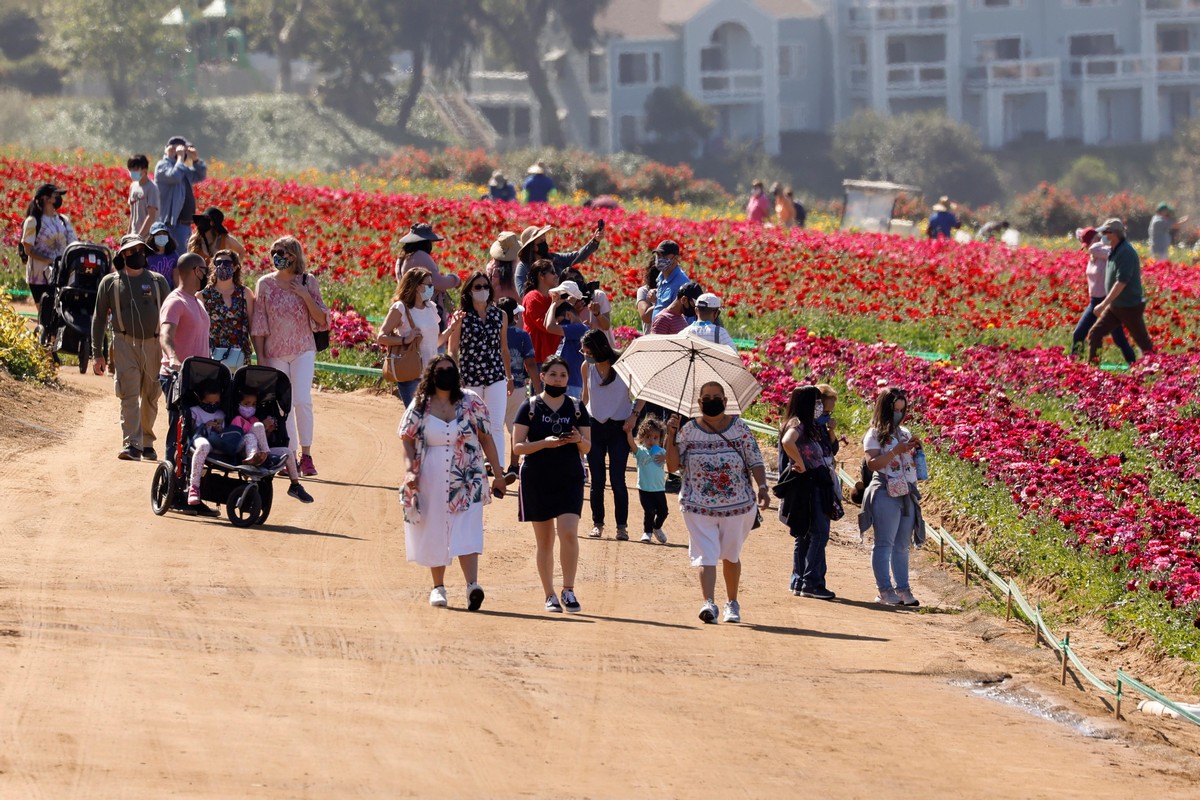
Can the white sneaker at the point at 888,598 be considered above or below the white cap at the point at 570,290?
below

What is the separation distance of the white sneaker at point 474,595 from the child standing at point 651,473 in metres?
2.68

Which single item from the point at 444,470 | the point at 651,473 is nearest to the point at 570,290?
the point at 651,473

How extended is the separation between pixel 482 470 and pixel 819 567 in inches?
111

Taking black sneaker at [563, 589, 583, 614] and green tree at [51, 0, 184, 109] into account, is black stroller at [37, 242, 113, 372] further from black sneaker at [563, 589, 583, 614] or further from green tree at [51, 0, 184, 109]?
green tree at [51, 0, 184, 109]

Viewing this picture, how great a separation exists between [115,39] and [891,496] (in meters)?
68.7

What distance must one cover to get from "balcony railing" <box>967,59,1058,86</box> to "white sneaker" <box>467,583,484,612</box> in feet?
276

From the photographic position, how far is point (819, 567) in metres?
12.6

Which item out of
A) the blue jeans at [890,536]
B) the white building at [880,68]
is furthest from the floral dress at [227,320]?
the white building at [880,68]

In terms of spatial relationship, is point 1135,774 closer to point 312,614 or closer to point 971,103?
point 312,614

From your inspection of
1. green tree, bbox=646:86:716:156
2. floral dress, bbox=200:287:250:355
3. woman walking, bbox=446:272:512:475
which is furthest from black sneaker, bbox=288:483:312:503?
green tree, bbox=646:86:716:156

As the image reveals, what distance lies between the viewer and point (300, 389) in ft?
45.7

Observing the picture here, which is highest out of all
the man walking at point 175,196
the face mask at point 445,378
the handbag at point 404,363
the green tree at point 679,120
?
the green tree at point 679,120

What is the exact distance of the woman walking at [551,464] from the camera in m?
11.1

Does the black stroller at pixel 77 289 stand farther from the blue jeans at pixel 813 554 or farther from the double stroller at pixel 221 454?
the blue jeans at pixel 813 554
